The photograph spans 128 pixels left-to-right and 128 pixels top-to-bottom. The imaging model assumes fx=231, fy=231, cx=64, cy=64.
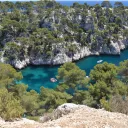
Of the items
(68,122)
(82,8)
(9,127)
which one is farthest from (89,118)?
(82,8)

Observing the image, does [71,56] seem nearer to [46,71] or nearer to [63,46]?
[63,46]

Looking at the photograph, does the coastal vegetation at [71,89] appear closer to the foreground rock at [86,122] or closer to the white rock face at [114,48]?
the foreground rock at [86,122]

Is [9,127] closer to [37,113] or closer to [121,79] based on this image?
[37,113]

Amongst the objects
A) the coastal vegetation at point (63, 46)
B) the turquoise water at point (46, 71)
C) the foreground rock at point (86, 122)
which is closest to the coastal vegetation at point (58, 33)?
the coastal vegetation at point (63, 46)

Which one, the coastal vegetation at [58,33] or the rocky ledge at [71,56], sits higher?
the coastal vegetation at [58,33]

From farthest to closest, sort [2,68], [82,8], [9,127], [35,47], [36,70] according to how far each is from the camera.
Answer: [82,8] → [35,47] → [36,70] → [2,68] → [9,127]

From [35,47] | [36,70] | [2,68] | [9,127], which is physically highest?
[9,127]
